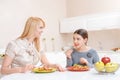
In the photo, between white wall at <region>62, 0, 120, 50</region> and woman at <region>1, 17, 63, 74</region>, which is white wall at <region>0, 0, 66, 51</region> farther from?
woman at <region>1, 17, 63, 74</region>

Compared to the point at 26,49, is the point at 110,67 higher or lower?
lower

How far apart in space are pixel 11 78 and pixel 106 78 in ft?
2.31

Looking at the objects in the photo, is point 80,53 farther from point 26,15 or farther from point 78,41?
point 26,15

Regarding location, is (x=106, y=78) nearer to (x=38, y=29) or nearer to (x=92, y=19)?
(x=38, y=29)

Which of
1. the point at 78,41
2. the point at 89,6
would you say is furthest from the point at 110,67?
the point at 89,6

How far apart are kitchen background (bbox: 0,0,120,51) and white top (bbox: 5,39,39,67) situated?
217 centimetres

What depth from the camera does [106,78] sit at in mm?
1817

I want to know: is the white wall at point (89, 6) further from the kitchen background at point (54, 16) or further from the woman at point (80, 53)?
the woman at point (80, 53)

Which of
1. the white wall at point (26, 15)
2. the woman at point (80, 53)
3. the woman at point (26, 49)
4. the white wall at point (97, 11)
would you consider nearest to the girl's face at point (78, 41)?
the woman at point (80, 53)

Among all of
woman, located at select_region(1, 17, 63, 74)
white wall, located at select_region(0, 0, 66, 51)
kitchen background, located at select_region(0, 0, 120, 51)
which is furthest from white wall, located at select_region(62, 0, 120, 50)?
woman, located at select_region(1, 17, 63, 74)

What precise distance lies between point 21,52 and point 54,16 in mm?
3256

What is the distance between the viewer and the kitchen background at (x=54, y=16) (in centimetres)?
484

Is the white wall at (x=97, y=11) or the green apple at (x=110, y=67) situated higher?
the white wall at (x=97, y=11)

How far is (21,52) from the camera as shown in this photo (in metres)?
2.60
